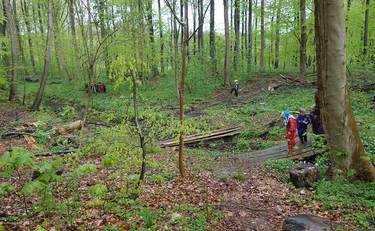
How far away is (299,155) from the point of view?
396 inches

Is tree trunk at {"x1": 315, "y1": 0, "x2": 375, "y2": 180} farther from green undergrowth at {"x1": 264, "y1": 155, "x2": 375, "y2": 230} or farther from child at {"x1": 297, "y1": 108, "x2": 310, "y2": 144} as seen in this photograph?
child at {"x1": 297, "y1": 108, "x2": 310, "y2": 144}

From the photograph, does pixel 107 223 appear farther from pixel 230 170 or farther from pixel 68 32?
pixel 68 32

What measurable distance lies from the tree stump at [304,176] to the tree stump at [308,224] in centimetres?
216

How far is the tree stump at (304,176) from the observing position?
25.8ft

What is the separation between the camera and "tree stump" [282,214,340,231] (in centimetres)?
532

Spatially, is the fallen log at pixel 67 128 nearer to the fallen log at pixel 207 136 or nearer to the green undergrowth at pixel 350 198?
the fallen log at pixel 207 136

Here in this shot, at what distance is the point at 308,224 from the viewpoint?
5402 millimetres

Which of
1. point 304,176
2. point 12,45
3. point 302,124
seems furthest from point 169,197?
point 12,45

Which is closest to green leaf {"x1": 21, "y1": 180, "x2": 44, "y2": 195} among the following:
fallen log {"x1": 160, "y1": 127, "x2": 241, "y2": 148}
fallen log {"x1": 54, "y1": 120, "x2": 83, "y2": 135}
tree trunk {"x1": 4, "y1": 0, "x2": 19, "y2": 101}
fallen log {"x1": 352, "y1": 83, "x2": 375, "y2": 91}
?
fallen log {"x1": 160, "y1": 127, "x2": 241, "y2": 148}

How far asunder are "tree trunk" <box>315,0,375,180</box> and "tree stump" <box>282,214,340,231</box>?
215 cm

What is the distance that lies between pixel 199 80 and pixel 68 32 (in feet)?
64.3

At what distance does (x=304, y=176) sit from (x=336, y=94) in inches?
83.3

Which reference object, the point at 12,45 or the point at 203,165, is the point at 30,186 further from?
the point at 12,45

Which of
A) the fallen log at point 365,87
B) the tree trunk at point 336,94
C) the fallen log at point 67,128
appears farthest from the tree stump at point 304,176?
the fallen log at point 365,87
